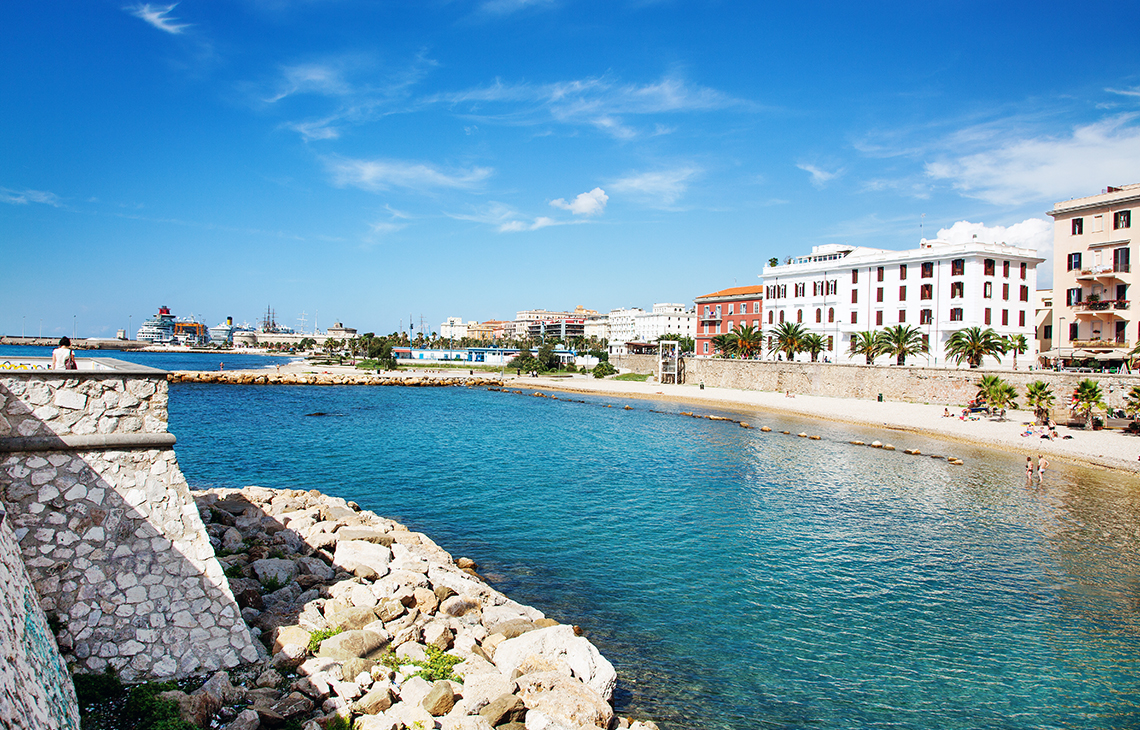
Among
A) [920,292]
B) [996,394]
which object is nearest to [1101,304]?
[996,394]

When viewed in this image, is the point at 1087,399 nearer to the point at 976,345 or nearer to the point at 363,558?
the point at 976,345

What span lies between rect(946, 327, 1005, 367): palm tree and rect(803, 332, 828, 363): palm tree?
45.7 feet

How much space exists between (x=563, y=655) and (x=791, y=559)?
419 inches

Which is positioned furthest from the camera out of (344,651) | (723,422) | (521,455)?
(723,422)

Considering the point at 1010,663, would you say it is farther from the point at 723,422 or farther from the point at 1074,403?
the point at 723,422

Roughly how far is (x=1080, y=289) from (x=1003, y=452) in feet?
63.2

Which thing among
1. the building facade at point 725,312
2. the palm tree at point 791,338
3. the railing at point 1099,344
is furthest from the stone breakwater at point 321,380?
the railing at point 1099,344

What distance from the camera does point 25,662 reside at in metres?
6.47

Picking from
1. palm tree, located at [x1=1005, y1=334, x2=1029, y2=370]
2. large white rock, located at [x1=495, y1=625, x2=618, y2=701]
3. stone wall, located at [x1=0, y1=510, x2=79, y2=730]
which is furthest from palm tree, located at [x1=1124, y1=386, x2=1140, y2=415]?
stone wall, located at [x1=0, y1=510, x2=79, y2=730]

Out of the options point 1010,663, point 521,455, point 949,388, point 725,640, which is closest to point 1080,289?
point 949,388

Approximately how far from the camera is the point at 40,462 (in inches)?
345

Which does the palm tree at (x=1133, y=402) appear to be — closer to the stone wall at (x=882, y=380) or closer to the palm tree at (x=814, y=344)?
the stone wall at (x=882, y=380)

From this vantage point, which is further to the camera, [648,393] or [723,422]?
[648,393]

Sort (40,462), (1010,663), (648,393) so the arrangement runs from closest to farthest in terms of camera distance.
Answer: (40,462) < (1010,663) < (648,393)
